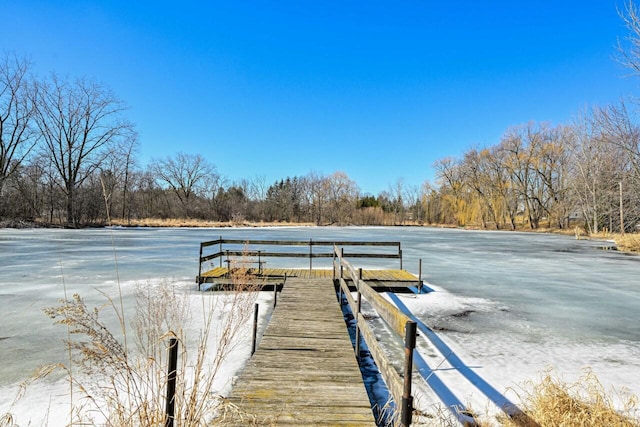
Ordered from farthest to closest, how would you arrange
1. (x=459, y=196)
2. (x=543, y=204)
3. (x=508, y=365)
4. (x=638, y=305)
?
(x=459, y=196) → (x=543, y=204) → (x=638, y=305) → (x=508, y=365)

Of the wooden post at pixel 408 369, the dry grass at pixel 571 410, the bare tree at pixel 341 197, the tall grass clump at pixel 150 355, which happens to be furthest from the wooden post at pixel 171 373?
the bare tree at pixel 341 197

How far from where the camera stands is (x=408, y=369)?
1.85 meters

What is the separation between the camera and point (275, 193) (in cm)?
6775

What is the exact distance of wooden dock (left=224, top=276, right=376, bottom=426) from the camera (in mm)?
2500

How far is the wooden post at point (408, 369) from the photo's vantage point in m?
1.85

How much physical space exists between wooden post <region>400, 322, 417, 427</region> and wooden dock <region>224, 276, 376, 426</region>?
644 millimetres

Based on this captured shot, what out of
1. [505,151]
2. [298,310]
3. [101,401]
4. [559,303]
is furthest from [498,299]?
[505,151]

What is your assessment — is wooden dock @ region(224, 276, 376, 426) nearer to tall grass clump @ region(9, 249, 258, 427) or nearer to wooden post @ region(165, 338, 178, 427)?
tall grass clump @ region(9, 249, 258, 427)

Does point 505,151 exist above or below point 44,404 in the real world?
above

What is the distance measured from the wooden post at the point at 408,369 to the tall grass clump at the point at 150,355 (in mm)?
1225

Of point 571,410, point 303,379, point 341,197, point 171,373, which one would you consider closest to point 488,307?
point 571,410

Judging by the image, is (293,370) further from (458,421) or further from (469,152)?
(469,152)

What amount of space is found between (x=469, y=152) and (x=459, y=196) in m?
7.98

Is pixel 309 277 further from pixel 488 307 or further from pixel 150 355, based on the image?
pixel 150 355
